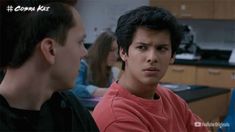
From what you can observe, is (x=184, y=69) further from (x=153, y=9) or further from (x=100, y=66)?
(x=153, y=9)

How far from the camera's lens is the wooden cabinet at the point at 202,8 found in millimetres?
4629

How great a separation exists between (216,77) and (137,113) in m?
3.40

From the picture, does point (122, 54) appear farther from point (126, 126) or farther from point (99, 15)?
point (99, 15)

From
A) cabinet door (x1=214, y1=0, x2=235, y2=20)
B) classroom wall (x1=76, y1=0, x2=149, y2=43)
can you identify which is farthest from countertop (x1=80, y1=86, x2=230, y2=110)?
classroom wall (x1=76, y1=0, x2=149, y2=43)

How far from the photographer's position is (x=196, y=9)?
15.7ft

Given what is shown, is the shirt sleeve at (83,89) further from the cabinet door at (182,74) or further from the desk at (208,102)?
the cabinet door at (182,74)

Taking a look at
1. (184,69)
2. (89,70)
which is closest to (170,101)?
(89,70)

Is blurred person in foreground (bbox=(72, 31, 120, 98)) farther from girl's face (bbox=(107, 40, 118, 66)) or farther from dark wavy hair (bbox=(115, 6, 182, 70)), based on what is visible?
dark wavy hair (bbox=(115, 6, 182, 70))

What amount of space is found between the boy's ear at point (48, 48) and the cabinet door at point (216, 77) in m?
3.71

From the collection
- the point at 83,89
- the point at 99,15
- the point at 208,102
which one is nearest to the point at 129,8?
the point at 99,15

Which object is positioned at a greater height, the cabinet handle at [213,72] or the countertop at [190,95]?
the countertop at [190,95]

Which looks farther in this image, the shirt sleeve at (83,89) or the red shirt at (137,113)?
the shirt sleeve at (83,89)

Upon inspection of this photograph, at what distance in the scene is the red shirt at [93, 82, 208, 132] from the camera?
1.05 m

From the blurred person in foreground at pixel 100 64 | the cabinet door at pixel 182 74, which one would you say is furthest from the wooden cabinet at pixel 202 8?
the blurred person in foreground at pixel 100 64
